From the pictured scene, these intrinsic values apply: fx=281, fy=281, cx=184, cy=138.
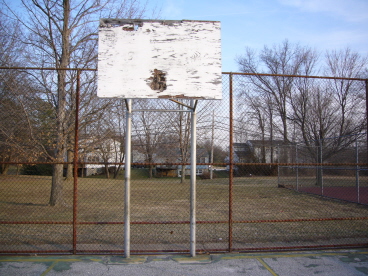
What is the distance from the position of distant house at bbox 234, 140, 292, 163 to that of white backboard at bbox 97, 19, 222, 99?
628 cm

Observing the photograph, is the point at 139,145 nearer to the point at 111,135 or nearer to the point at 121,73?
the point at 111,135

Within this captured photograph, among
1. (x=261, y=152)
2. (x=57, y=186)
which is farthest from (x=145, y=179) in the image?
(x=261, y=152)

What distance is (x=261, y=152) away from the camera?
14000 mm

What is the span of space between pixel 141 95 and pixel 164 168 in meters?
13.2

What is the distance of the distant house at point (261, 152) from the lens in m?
12.3

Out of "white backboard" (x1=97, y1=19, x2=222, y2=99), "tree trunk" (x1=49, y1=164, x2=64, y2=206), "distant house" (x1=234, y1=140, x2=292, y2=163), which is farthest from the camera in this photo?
"distant house" (x1=234, y1=140, x2=292, y2=163)

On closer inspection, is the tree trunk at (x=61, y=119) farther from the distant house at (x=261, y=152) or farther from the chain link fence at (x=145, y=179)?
the distant house at (x=261, y=152)

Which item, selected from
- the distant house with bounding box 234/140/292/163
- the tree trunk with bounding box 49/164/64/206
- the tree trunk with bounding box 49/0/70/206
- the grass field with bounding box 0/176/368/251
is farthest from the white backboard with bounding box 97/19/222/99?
the distant house with bounding box 234/140/292/163

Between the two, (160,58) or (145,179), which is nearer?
(160,58)

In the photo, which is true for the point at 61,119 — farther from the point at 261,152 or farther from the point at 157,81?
the point at 261,152

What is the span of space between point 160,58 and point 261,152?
10564 millimetres

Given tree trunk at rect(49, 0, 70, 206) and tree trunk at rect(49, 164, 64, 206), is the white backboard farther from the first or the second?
tree trunk at rect(49, 164, 64, 206)

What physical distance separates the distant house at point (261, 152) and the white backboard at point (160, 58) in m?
6.28

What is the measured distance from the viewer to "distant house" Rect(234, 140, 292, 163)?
12269mm
